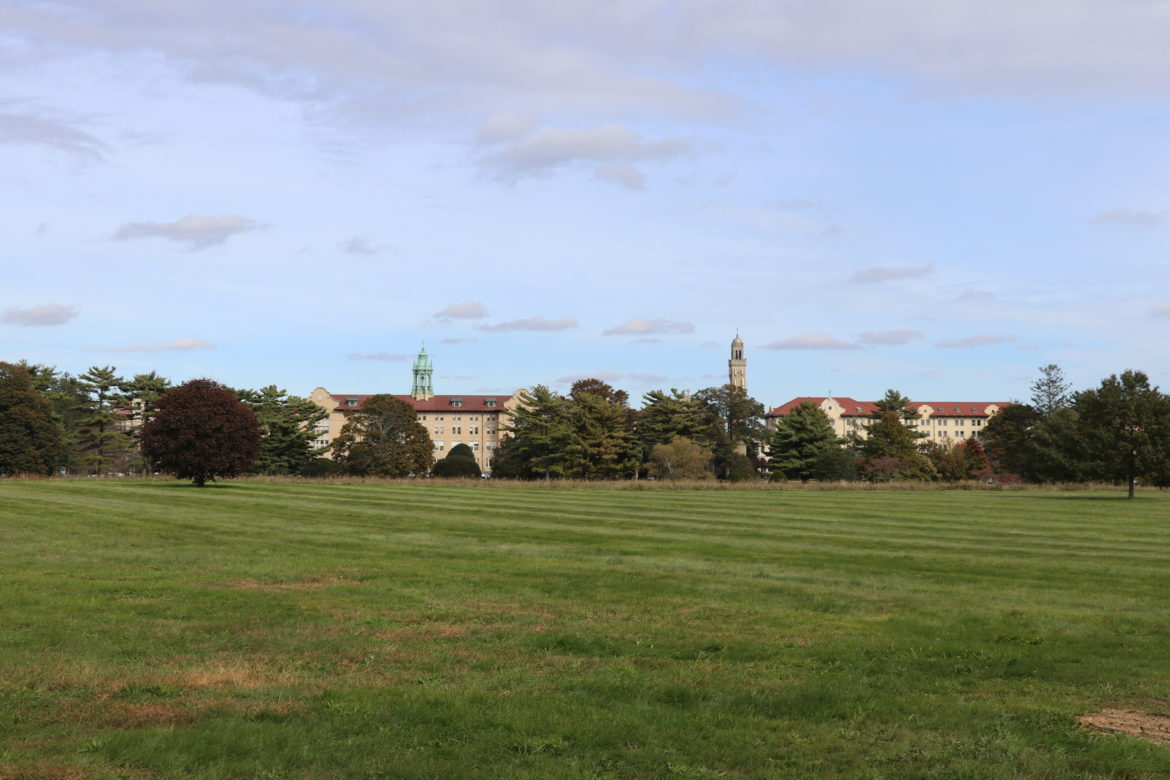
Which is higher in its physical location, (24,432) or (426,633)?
(24,432)

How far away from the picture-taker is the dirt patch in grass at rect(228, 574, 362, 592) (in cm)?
1758

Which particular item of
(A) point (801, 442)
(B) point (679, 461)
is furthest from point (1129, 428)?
(A) point (801, 442)

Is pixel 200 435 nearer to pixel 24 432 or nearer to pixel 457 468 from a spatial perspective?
pixel 24 432

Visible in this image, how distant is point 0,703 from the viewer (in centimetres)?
920

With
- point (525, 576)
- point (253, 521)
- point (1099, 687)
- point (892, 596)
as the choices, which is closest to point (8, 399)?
point (253, 521)

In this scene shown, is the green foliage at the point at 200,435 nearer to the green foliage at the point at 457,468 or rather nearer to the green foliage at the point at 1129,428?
the green foliage at the point at 457,468

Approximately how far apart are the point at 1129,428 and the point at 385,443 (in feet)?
221

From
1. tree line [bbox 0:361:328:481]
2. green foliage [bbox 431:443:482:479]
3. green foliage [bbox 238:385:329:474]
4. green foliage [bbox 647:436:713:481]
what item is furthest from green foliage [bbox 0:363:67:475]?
green foliage [bbox 647:436:713:481]

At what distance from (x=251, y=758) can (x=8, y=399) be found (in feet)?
302

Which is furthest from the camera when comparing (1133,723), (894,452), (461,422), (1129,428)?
(461,422)

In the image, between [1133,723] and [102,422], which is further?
[102,422]

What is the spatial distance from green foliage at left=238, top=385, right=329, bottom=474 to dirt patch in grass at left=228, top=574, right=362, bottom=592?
293ft

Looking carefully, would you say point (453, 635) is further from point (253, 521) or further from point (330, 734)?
point (253, 521)

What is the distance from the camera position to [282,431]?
356 ft
